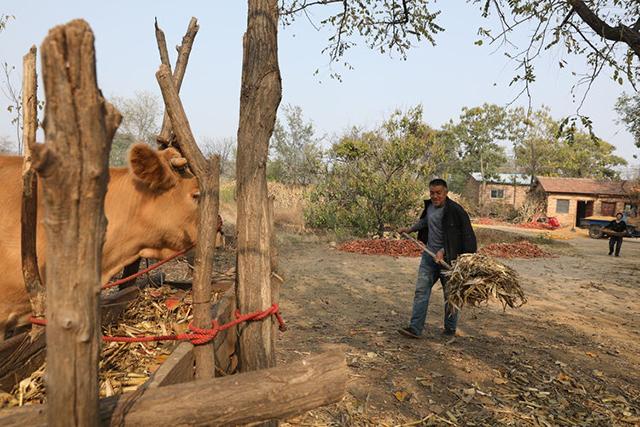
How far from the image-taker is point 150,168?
2420 mm

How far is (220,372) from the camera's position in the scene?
2.47 m

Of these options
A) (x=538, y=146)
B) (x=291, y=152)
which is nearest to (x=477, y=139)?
(x=538, y=146)

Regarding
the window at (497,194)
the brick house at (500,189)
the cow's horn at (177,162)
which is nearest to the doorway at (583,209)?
the brick house at (500,189)

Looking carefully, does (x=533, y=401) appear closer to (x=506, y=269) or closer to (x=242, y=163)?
(x=506, y=269)

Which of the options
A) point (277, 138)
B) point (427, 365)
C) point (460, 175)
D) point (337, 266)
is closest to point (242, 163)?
point (427, 365)

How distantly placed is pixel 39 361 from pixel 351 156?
13.6 metres

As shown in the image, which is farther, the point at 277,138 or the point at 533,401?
the point at 277,138

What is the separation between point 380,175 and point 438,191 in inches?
370

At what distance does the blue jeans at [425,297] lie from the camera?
565 cm

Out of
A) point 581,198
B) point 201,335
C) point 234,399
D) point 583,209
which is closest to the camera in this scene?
point 234,399

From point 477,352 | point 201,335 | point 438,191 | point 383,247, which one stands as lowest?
point 477,352

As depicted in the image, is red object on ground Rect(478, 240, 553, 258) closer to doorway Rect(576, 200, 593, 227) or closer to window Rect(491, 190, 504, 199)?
doorway Rect(576, 200, 593, 227)

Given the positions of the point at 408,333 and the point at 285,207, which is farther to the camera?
the point at 285,207

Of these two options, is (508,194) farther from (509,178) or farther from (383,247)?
(383,247)
